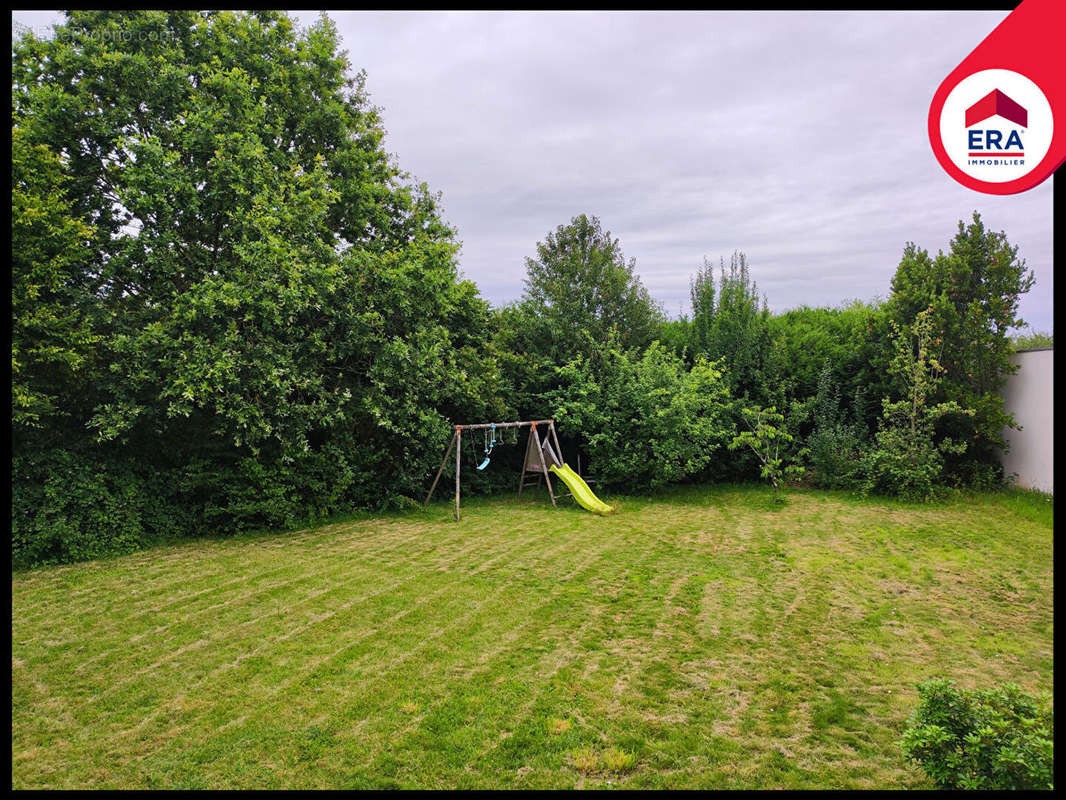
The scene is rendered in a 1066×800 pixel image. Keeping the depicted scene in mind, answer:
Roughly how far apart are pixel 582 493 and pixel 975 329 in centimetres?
740

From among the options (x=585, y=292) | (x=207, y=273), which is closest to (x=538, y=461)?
(x=585, y=292)

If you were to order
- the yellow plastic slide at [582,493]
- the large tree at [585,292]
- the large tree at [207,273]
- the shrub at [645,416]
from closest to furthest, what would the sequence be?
the large tree at [207,273] < the yellow plastic slide at [582,493] < the shrub at [645,416] < the large tree at [585,292]

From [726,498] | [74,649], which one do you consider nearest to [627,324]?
[726,498]

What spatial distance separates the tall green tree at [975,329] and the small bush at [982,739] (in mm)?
9070

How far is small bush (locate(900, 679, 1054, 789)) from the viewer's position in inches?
82.4

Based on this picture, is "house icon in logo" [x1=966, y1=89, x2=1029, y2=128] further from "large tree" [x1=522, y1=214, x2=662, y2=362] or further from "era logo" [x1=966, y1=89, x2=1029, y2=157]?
"large tree" [x1=522, y1=214, x2=662, y2=362]

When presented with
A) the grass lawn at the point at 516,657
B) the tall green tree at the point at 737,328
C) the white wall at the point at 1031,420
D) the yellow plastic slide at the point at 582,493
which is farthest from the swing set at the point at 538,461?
the white wall at the point at 1031,420

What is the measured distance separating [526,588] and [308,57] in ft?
29.4

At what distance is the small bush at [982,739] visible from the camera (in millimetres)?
2094

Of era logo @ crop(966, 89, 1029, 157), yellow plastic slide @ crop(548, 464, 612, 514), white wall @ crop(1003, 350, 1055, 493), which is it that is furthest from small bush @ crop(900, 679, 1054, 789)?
white wall @ crop(1003, 350, 1055, 493)

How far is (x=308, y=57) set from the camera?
30.0ft

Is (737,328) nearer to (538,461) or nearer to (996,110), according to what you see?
(538,461)

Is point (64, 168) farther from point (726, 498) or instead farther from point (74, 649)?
point (726, 498)

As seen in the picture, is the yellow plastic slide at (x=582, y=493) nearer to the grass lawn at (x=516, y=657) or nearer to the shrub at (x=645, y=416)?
the shrub at (x=645, y=416)
